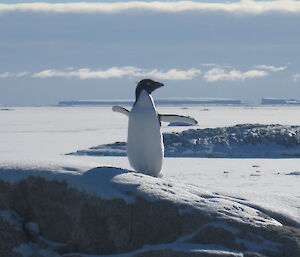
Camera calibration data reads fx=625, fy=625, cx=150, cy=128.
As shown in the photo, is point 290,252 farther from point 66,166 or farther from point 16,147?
point 16,147

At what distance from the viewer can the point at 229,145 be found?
1698 centimetres

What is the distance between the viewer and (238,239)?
17.5ft

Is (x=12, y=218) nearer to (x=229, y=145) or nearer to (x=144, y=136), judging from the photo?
(x=144, y=136)

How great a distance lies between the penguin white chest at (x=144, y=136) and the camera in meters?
6.85

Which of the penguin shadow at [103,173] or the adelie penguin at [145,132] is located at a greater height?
the adelie penguin at [145,132]

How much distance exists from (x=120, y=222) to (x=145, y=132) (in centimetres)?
162

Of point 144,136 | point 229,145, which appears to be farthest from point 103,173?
point 229,145

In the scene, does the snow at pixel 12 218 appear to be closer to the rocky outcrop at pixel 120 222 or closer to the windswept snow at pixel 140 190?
the rocky outcrop at pixel 120 222

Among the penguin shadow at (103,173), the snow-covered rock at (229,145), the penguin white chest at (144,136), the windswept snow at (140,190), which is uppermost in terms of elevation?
the penguin white chest at (144,136)

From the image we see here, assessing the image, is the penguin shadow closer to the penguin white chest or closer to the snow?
the snow

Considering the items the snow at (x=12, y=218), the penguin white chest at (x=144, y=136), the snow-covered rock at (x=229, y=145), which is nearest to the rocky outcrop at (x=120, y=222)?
the snow at (x=12, y=218)

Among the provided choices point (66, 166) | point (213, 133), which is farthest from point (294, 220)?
point (213, 133)

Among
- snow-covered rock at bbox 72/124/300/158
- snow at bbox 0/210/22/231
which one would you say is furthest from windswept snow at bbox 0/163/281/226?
snow-covered rock at bbox 72/124/300/158

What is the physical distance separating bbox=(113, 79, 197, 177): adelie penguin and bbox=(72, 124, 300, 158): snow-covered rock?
8.96 m
